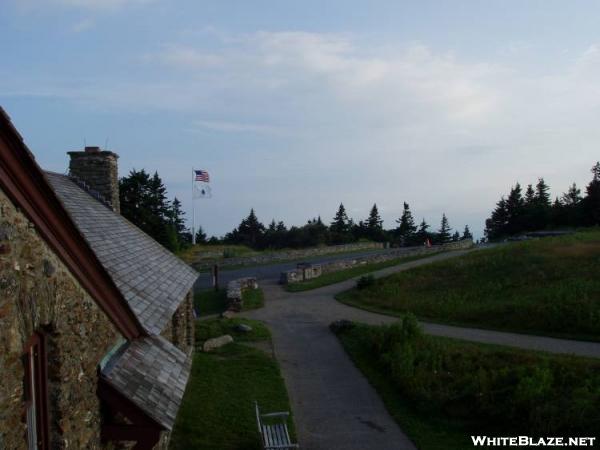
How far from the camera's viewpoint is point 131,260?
10977 millimetres

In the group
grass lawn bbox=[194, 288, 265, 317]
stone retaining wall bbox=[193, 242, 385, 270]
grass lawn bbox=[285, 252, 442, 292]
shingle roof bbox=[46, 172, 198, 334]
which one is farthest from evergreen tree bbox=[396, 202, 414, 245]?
shingle roof bbox=[46, 172, 198, 334]

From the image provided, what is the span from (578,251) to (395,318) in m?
11.7

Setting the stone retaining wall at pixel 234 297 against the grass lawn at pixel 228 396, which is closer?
the grass lawn at pixel 228 396

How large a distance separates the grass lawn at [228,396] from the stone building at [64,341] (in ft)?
7.80

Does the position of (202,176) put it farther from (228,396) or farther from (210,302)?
(228,396)

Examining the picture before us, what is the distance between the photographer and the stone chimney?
14656 mm

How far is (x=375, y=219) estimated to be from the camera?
235ft

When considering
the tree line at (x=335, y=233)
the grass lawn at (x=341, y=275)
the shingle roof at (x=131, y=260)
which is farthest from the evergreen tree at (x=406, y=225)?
the shingle roof at (x=131, y=260)

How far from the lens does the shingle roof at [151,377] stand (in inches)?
236

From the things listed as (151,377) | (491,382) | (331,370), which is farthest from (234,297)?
(151,377)

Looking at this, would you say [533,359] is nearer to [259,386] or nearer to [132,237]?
[259,386]

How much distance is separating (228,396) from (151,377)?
6860mm

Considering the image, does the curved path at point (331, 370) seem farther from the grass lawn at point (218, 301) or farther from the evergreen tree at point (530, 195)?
the evergreen tree at point (530, 195)

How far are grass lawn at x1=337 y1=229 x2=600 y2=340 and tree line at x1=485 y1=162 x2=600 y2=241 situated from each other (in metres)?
21.4
